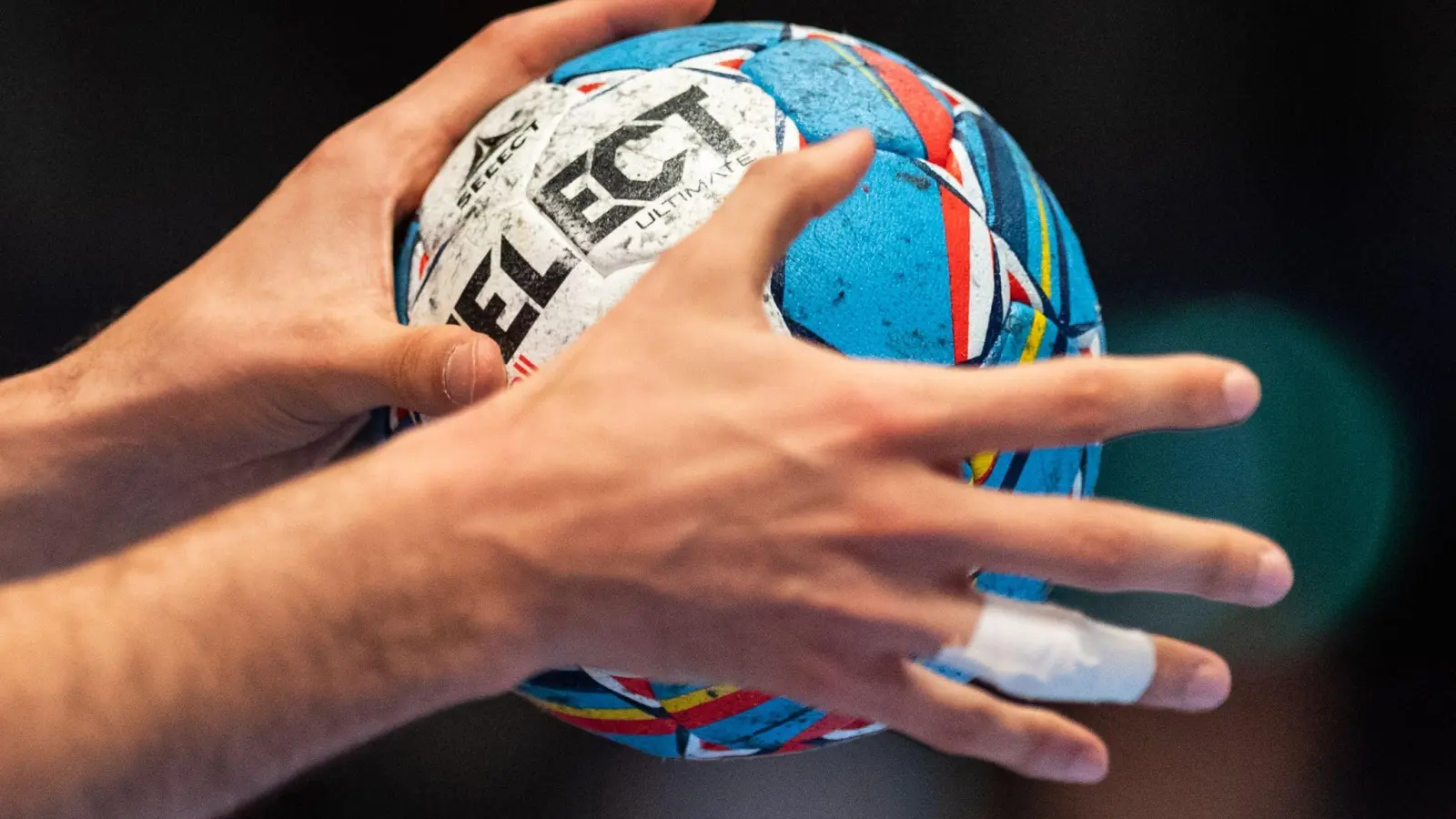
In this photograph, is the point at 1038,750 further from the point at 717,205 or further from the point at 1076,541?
the point at 717,205

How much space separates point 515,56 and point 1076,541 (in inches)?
42.8

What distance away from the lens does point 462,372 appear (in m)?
1.08

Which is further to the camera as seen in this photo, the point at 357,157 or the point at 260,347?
the point at 357,157

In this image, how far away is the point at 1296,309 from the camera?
2.33 metres

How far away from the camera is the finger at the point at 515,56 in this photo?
155 centimetres

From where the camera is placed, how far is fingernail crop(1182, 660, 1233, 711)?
89cm

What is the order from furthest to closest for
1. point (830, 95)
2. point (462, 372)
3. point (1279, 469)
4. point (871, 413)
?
point (1279, 469) → point (830, 95) → point (462, 372) → point (871, 413)

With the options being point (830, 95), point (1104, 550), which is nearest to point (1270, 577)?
point (1104, 550)

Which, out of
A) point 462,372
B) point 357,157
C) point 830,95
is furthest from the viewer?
point 357,157

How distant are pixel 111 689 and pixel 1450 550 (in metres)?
2.41

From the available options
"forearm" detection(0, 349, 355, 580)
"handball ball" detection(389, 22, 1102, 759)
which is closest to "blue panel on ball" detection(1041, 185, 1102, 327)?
"handball ball" detection(389, 22, 1102, 759)

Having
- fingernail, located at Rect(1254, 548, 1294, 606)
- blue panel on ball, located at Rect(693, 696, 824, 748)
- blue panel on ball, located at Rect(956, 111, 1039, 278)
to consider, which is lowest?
blue panel on ball, located at Rect(693, 696, 824, 748)

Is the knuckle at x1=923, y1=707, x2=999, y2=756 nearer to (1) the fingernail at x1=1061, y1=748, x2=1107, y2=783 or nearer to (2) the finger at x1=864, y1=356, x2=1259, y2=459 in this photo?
(1) the fingernail at x1=1061, y1=748, x2=1107, y2=783

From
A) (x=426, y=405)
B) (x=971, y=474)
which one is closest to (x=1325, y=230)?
(x=971, y=474)
